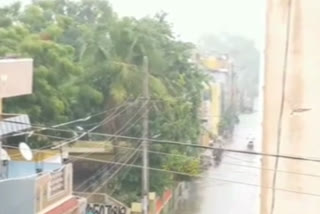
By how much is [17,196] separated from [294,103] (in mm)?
1108

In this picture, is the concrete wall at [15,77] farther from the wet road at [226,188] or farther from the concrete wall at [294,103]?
the concrete wall at [294,103]

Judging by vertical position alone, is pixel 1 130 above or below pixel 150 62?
below

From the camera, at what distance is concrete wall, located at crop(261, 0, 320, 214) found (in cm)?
61

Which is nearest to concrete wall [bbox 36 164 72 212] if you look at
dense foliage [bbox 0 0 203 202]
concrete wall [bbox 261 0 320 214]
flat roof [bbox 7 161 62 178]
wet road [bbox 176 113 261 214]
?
flat roof [bbox 7 161 62 178]

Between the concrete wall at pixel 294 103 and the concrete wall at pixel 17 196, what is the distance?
38.2 inches

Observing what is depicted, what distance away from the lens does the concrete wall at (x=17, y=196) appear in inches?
59.1

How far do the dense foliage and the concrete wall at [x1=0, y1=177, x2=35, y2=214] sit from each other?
1.36 feet

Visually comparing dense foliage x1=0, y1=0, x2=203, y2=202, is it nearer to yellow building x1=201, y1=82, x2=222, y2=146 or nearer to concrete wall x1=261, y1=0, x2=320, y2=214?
yellow building x1=201, y1=82, x2=222, y2=146

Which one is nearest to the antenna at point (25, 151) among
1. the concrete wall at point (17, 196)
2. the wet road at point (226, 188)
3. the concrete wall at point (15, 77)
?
the concrete wall at point (15, 77)

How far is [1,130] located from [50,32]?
64cm

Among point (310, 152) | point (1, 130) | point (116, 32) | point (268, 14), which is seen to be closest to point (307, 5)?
point (268, 14)

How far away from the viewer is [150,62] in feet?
7.29

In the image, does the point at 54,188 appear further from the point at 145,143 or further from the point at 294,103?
the point at 294,103

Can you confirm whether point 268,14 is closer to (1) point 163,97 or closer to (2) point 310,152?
(2) point 310,152
